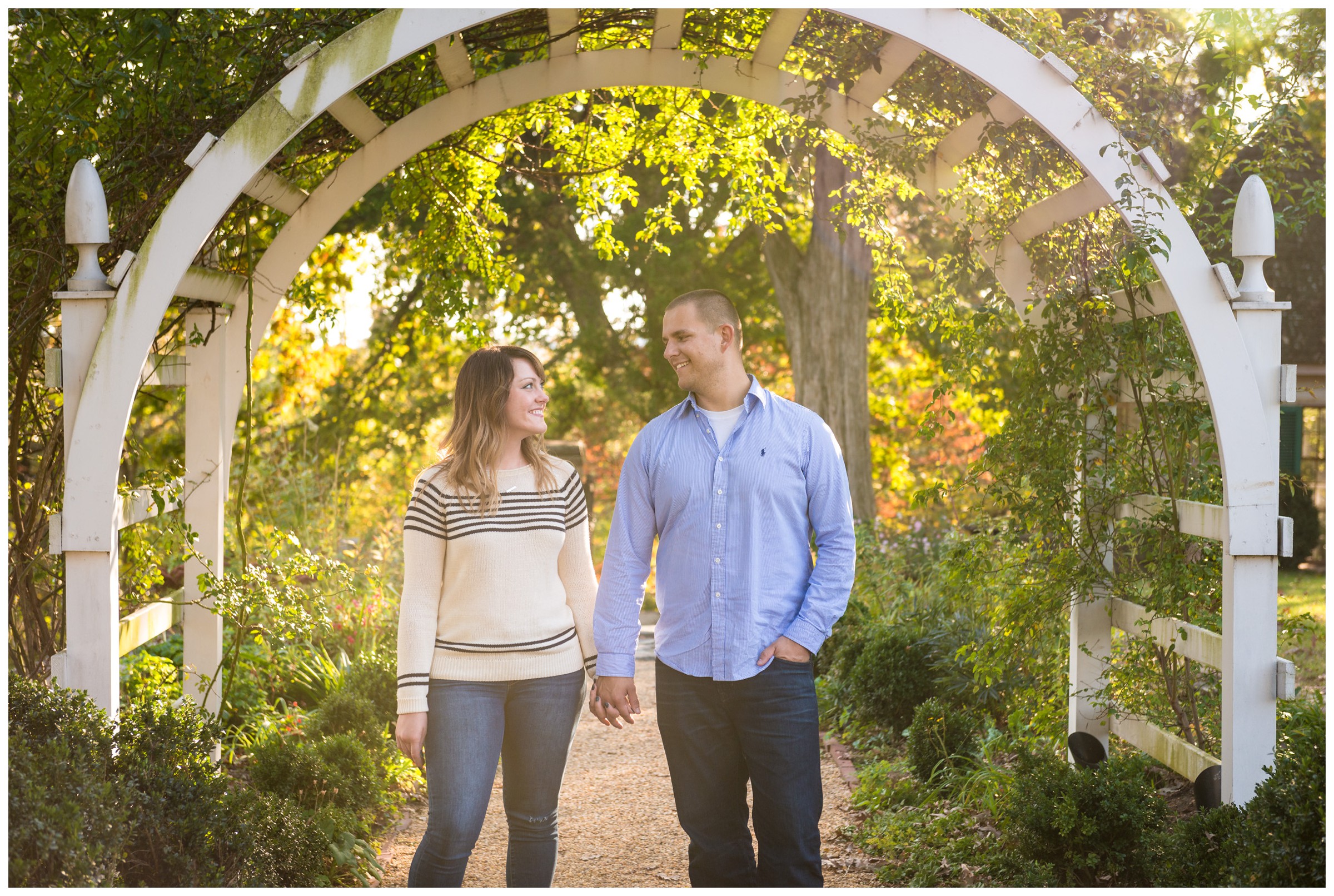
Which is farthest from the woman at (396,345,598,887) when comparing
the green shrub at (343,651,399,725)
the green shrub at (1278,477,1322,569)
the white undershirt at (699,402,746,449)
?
the green shrub at (1278,477,1322,569)

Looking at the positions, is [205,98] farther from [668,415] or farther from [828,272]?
[828,272]

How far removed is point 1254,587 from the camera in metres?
2.91

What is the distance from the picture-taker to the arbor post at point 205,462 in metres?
4.07

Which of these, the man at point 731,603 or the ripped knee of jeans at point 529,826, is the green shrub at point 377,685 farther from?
the man at point 731,603

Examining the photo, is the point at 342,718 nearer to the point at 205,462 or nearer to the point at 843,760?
the point at 205,462

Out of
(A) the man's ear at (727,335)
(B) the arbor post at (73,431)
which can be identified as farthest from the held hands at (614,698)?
(B) the arbor post at (73,431)

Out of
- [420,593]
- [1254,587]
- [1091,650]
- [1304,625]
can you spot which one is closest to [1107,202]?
[1254,587]

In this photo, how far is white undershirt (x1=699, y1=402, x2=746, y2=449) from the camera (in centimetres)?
267

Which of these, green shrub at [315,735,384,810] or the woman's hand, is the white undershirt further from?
green shrub at [315,735,384,810]

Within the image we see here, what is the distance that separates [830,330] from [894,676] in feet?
13.0

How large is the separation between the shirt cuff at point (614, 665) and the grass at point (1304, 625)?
2.04m

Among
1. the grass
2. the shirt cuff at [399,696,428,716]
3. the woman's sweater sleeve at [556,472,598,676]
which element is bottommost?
the grass

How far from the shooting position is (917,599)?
598cm

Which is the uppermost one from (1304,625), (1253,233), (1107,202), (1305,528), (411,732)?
(1107,202)
